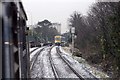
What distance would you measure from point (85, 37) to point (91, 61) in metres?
13.6

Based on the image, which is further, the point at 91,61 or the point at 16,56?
the point at 91,61

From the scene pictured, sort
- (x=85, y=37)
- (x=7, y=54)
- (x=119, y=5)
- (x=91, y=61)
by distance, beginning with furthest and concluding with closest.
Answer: (x=85, y=37) → (x=91, y=61) → (x=119, y=5) → (x=7, y=54)

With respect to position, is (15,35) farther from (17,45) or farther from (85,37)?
(85,37)

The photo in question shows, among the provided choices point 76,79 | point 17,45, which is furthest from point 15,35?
point 76,79

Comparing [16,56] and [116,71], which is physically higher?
[16,56]

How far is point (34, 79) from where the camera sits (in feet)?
55.7

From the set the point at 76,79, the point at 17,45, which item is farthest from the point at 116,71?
the point at 17,45

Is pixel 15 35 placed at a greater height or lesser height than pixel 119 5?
lesser

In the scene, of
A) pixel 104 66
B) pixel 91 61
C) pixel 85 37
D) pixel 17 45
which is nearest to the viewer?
pixel 17 45

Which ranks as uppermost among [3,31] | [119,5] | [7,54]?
[119,5]

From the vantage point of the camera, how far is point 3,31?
13.6 ft

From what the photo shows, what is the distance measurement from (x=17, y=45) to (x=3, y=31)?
1.10ft

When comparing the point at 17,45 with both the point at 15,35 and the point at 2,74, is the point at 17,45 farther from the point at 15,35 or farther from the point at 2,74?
the point at 2,74

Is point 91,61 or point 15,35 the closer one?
point 15,35
